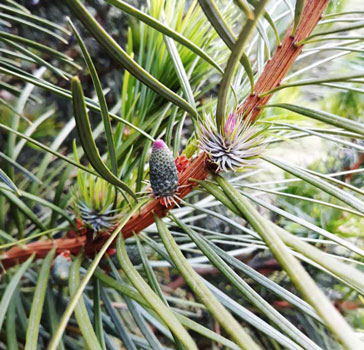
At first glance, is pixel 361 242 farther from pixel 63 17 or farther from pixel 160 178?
pixel 63 17

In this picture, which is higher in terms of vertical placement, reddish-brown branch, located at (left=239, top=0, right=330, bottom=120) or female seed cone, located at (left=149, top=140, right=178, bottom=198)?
reddish-brown branch, located at (left=239, top=0, right=330, bottom=120)

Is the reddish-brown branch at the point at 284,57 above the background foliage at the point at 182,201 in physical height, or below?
above

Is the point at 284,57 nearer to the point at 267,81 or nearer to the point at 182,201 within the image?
the point at 267,81

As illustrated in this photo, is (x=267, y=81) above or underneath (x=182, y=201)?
above

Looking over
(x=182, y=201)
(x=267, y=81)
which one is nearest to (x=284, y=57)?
(x=267, y=81)

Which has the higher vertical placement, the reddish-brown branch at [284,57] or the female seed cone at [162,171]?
the reddish-brown branch at [284,57]

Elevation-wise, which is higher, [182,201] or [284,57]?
[284,57]

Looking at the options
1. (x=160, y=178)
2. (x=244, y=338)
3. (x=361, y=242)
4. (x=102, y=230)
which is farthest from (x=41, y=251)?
(x=361, y=242)

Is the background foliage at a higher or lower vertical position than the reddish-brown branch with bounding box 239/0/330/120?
lower
